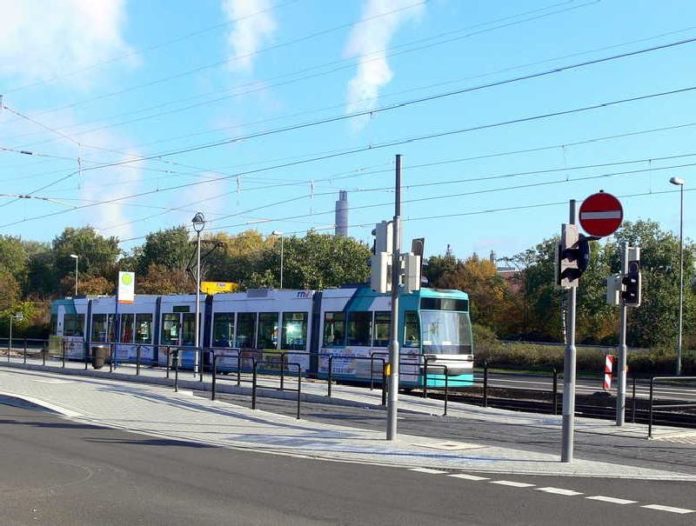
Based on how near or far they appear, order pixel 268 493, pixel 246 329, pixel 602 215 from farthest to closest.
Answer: pixel 246 329, pixel 602 215, pixel 268 493

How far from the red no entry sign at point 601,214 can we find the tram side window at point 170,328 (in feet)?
81.2

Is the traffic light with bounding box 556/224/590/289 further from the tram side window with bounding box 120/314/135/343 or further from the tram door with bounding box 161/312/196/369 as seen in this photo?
the tram side window with bounding box 120/314/135/343

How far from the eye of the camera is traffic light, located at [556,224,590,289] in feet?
40.6

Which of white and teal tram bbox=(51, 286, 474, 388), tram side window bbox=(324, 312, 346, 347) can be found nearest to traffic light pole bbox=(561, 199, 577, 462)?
white and teal tram bbox=(51, 286, 474, 388)

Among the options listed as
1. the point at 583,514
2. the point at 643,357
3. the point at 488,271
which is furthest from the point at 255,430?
the point at 488,271

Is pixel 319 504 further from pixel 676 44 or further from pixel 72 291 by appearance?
pixel 72 291

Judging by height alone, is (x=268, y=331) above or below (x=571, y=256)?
below

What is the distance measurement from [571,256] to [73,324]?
115ft

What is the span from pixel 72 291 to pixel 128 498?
279ft

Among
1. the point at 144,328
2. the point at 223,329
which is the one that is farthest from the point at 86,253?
the point at 223,329

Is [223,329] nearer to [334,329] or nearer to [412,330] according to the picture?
[334,329]

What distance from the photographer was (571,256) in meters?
12.5

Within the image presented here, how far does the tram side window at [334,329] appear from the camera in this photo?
1123 inches

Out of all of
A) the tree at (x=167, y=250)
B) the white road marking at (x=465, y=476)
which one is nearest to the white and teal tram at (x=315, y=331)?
the white road marking at (x=465, y=476)
